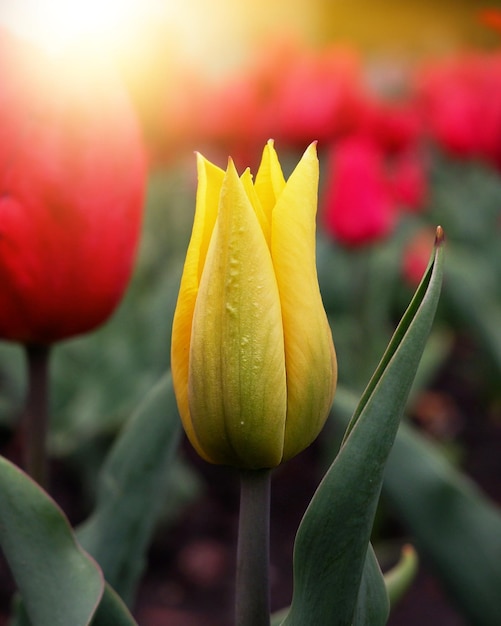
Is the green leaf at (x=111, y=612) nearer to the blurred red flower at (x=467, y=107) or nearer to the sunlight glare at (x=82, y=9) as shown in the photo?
the sunlight glare at (x=82, y=9)

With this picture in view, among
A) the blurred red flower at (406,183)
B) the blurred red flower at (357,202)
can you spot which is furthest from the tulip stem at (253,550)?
the blurred red flower at (406,183)

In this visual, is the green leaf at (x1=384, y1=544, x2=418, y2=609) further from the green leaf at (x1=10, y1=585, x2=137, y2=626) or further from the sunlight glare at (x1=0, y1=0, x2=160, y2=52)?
the sunlight glare at (x1=0, y1=0, x2=160, y2=52)

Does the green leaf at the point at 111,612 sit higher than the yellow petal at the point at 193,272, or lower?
lower

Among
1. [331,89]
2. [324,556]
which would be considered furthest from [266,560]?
[331,89]

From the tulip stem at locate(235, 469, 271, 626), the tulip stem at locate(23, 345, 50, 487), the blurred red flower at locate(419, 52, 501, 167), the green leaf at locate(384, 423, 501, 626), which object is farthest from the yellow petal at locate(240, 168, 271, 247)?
the blurred red flower at locate(419, 52, 501, 167)

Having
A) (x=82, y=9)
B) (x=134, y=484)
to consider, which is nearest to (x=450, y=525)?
(x=134, y=484)

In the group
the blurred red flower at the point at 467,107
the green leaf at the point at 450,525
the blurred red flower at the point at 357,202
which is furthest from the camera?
the blurred red flower at the point at 467,107
